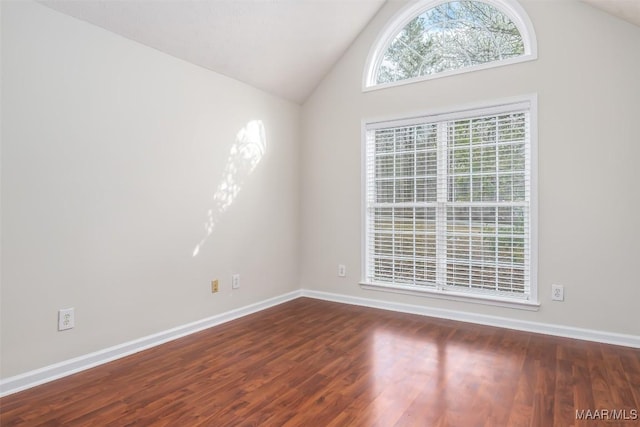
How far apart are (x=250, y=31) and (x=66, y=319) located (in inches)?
101

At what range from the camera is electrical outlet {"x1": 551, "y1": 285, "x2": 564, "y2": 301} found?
3072mm

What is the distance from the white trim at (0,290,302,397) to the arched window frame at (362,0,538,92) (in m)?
2.73

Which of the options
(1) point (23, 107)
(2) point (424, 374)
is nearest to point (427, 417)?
(2) point (424, 374)

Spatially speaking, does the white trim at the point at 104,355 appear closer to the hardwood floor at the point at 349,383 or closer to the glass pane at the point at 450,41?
the hardwood floor at the point at 349,383

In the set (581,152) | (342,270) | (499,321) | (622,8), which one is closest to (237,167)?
(342,270)

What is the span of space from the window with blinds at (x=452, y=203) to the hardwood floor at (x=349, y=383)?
1.96 feet

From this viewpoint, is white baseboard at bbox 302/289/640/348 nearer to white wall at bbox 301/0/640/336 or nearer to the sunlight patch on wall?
white wall at bbox 301/0/640/336

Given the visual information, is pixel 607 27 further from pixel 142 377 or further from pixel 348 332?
pixel 142 377

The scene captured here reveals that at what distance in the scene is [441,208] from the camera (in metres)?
3.63

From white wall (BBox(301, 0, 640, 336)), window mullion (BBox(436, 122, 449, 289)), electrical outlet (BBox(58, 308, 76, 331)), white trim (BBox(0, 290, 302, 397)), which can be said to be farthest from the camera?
window mullion (BBox(436, 122, 449, 289))

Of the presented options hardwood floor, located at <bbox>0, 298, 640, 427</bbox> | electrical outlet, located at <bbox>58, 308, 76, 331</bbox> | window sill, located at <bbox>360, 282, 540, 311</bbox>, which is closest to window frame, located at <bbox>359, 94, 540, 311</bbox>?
window sill, located at <bbox>360, 282, 540, 311</bbox>

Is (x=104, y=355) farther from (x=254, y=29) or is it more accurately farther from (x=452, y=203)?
(x=452, y=203)

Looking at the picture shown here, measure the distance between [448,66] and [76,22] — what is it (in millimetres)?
3047

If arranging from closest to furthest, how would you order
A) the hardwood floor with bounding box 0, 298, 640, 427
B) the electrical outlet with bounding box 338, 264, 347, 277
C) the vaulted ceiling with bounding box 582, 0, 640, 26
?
the hardwood floor with bounding box 0, 298, 640, 427 → the vaulted ceiling with bounding box 582, 0, 640, 26 → the electrical outlet with bounding box 338, 264, 347, 277
